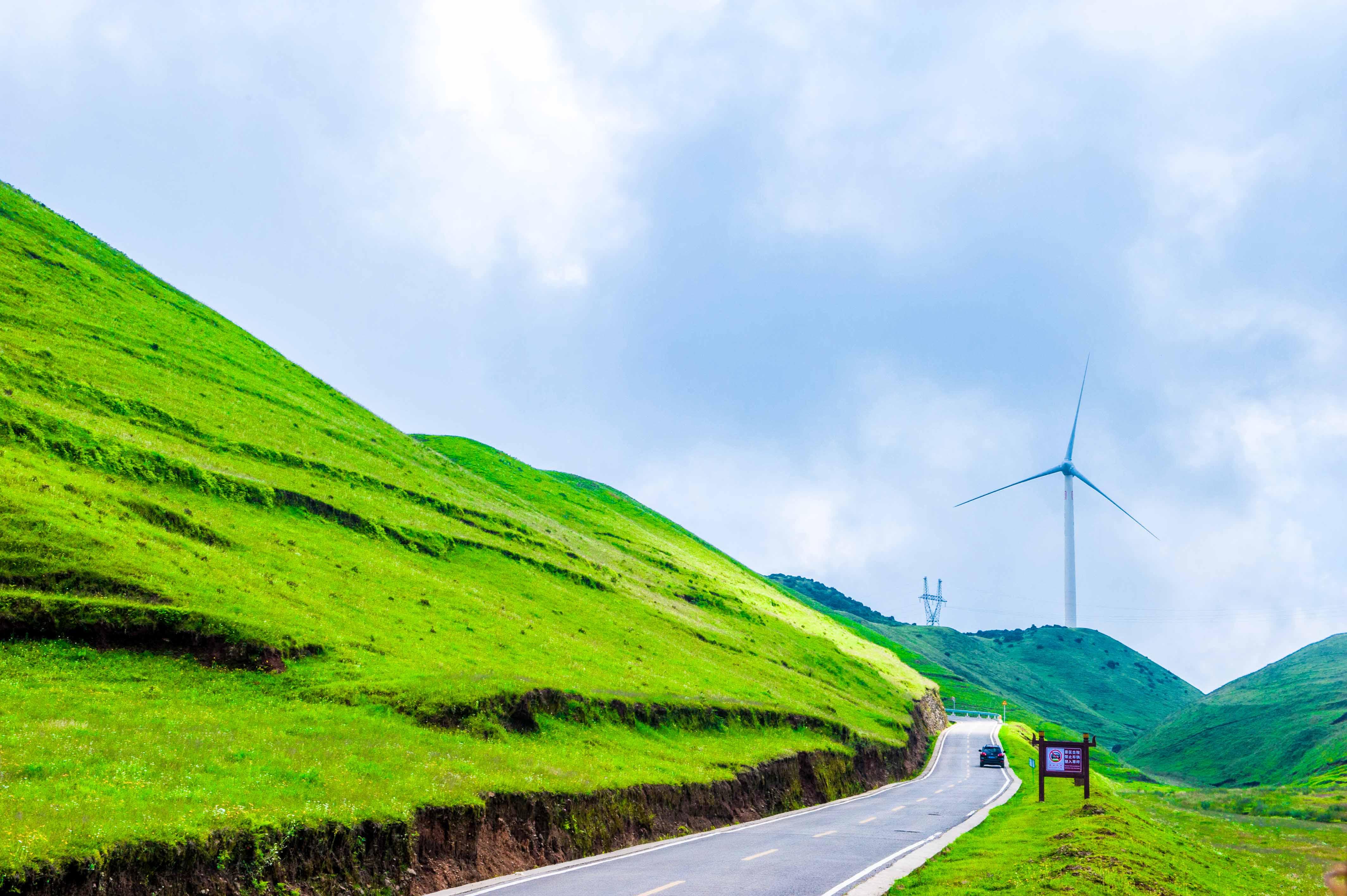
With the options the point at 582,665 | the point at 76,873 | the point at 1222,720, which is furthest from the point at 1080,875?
the point at 1222,720

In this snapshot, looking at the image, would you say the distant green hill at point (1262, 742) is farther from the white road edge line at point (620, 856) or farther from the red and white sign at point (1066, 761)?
the white road edge line at point (620, 856)

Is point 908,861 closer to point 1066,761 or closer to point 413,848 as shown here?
point 413,848

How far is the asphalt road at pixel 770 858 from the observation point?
21297mm

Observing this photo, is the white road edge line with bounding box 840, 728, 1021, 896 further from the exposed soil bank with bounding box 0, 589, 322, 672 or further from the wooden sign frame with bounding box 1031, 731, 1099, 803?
the exposed soil bank with bounding box 0, 589, 322, 672

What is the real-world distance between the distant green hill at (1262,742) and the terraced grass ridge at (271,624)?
256 feet

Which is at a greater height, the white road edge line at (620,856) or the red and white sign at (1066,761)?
the red and white sign at (1066,761)

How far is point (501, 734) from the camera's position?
116ft

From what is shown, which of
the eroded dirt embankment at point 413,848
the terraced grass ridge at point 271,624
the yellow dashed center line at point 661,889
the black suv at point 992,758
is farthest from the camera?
the black suv at point 992,758

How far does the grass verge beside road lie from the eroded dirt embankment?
37.3ft

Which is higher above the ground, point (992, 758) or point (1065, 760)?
point (1065, 760)

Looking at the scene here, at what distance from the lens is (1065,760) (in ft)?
131

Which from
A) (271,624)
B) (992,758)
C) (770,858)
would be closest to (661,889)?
(770,858)

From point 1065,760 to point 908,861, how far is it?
18.3 metres

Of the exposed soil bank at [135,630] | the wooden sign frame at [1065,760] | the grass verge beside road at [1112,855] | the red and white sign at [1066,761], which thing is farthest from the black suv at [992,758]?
the exposed soil bank at [135,630]
